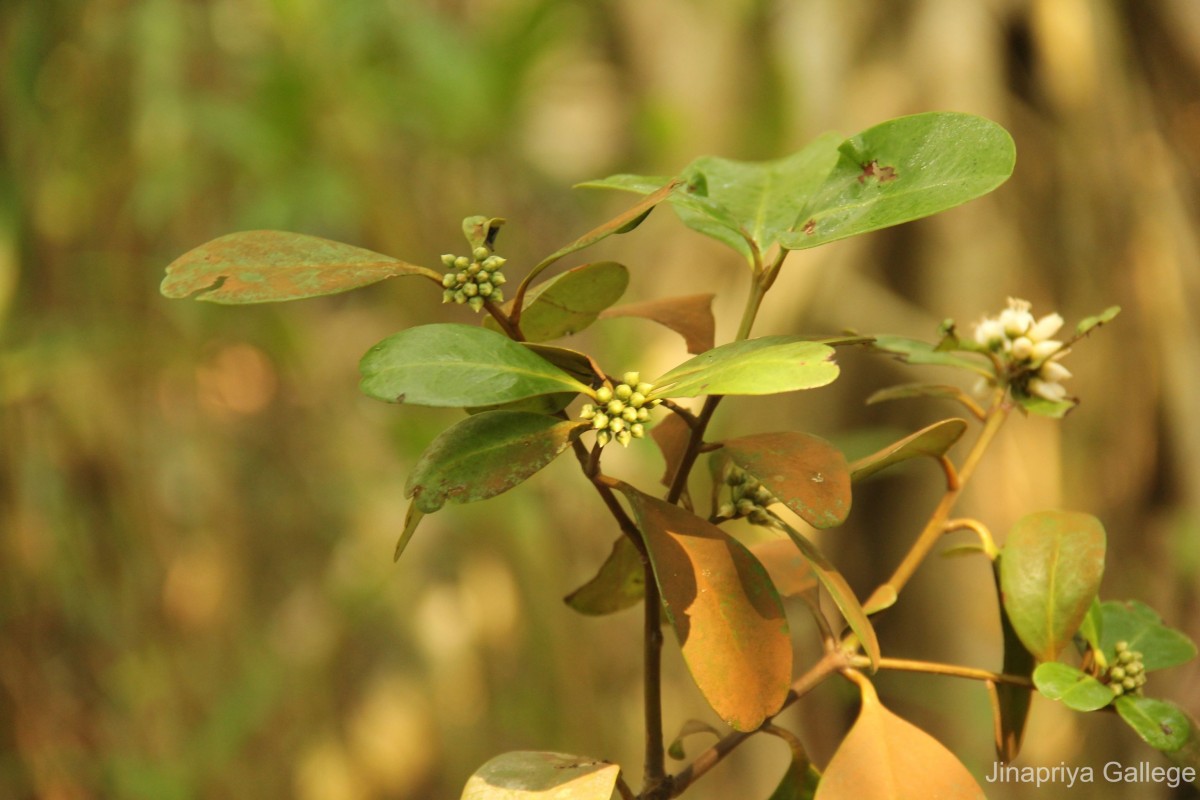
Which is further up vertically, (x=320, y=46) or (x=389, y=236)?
(x=320, y=46)

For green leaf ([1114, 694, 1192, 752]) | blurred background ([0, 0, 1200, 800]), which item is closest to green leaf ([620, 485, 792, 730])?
green leaf ([1114, 694, 1192, 752])

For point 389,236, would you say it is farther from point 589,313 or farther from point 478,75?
point 589,313

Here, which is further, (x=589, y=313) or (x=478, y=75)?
(x=478, y=75)

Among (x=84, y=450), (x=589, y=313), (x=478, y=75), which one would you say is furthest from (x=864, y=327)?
(x=589, y=313)

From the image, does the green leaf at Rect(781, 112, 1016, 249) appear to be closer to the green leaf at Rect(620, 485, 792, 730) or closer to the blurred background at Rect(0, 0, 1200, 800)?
the green leaf at Rect(620, 485, 792, 730)

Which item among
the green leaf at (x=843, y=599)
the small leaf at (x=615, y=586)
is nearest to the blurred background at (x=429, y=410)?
the small leaf at (x=615, y=586)

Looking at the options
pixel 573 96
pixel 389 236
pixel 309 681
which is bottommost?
pixel 309 681
